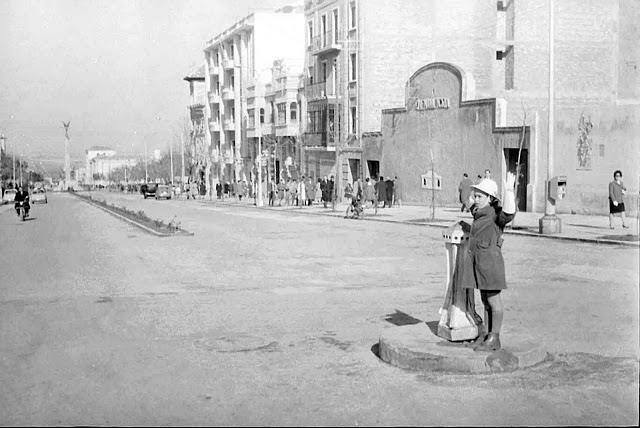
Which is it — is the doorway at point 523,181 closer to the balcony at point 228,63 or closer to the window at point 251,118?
the window at point 251,118

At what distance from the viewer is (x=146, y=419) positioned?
6078 millimetres

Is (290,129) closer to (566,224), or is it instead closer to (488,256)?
(566,224)

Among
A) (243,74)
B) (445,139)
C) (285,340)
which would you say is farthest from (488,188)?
(243,74)

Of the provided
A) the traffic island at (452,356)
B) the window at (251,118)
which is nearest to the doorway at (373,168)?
the window at (251,118)

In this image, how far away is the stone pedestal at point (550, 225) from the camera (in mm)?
23109

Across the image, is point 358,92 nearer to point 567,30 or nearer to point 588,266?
point 567,30

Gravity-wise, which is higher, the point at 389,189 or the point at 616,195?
the point at 616,195

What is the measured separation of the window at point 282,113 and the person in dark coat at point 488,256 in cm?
5993

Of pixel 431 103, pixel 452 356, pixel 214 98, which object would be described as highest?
pixel 214 98

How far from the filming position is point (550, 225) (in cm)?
2314

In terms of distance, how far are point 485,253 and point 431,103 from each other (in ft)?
114

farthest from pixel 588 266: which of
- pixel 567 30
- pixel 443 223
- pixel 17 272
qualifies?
pixel 567 30

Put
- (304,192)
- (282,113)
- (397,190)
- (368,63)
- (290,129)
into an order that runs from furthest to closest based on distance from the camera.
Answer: (282,113) < (290,129) < (368,63) < (304,192) < (397,190)

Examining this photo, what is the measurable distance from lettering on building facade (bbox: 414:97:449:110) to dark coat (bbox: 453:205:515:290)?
3347cm
